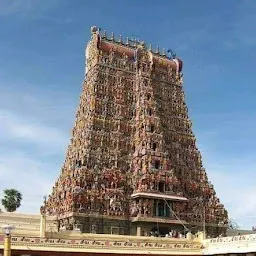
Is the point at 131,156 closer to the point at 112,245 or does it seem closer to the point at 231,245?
the point at 112,245

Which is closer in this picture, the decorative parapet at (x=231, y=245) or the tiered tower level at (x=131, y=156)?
the decorative parapet at (x=231, y=245)

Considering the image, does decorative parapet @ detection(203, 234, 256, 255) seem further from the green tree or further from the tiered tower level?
the green tree

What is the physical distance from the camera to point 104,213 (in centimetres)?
5603

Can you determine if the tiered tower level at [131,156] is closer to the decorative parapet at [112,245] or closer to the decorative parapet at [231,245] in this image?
the decorative parapet at [112,245]

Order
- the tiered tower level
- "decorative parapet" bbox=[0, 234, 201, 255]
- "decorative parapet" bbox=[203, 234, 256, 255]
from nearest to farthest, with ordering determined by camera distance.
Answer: "decorative parapet" bbox=[0, 234, 201, 255] < "decorative parapet" bbox=[203, 234, 256, 255] < the tiered tower level

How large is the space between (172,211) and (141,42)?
26720 millimetres

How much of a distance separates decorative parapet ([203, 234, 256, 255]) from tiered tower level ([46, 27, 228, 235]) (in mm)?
17177

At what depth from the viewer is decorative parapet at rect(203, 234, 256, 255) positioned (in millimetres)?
35812

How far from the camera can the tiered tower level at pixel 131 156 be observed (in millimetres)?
56594

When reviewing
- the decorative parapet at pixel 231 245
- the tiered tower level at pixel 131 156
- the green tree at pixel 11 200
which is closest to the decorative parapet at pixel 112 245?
the decorative parapet at pixel 231 245

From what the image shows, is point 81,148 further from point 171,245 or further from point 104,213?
point 171,245

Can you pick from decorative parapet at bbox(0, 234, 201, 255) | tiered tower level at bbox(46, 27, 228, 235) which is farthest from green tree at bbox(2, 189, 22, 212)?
decorative parapet at bbox(0, 234, 201, 255)

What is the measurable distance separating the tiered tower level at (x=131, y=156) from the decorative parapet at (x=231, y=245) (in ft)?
56.4

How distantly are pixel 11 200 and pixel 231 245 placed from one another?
145 ft
